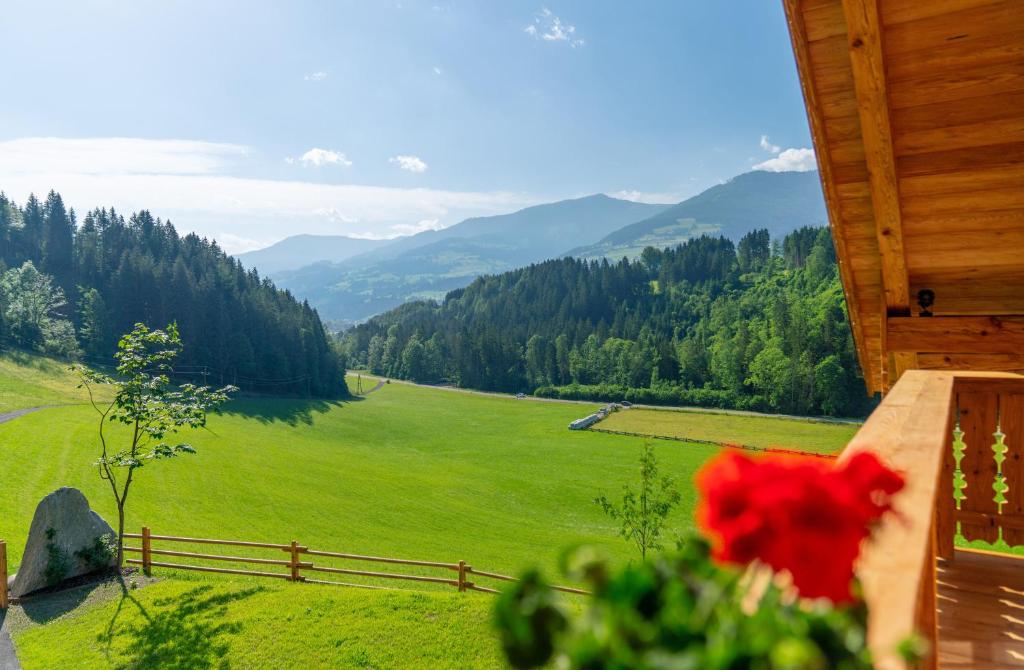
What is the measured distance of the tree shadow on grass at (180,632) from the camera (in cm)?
873

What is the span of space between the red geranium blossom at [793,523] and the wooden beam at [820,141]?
3.33 m

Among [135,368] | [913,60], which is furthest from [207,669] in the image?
[913,60]

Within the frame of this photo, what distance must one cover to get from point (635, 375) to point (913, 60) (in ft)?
245

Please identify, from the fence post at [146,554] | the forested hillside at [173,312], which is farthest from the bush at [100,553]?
the forested hillside at [173,312]

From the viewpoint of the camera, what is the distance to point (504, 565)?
19.3 meters

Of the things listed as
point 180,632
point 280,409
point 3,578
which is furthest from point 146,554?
point 280,409

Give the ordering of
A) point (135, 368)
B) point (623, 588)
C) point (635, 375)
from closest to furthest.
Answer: point (623, 588)
point (135, 368)
point (635, 375)

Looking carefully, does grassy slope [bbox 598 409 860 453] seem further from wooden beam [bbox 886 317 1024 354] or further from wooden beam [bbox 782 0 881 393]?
wooden beam [bbox 782 0 881 393]

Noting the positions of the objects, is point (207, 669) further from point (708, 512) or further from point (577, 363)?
point (577, 363)

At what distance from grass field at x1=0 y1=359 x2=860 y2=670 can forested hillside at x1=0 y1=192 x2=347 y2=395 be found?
7100 mm

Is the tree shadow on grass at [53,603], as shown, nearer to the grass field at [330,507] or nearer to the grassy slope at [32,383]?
the grass field at [330,507]

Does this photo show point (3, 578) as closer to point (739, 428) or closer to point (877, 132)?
point (877, 132)

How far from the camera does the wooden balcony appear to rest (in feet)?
3.71

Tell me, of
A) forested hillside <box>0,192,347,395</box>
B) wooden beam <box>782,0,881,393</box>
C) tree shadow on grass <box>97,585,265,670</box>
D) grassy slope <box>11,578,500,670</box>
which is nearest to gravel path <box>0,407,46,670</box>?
Answer: grassy slope <box>11,578,500,670</box>
